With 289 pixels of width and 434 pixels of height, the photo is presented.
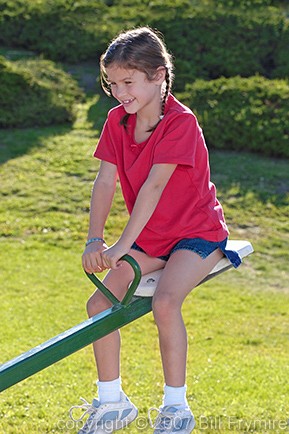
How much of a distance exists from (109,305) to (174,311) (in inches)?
11.7

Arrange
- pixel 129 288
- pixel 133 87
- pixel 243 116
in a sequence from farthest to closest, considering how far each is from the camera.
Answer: pixel 243 116 < pixel 133 87 < pixel 129 288

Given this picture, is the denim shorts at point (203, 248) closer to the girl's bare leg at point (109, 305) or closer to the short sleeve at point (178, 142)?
the girl's bare leg at point (109, 305)

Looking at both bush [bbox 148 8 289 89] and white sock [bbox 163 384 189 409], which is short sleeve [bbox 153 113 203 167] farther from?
bush [bbox 148 8 289 89]

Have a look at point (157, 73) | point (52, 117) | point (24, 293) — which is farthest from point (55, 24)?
point (157, 73)

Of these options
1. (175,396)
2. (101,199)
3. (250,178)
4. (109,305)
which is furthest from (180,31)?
(175,396)

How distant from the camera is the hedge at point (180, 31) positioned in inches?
448

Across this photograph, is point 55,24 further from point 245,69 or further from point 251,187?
point 251,187

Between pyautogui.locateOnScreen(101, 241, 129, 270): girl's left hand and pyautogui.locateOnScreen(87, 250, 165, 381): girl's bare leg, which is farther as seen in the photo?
pyautogui.locateOnScreen(87, 250, 165, 381): girl's bare leg

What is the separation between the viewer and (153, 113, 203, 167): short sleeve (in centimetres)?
332

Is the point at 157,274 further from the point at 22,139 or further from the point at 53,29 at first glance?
the point at 53,29

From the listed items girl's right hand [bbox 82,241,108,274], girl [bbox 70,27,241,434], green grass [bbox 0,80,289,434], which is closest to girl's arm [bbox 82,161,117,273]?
girl [bbox 70,27,241,434]

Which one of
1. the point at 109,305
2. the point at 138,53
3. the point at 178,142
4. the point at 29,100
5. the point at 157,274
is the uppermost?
the point at 138,53

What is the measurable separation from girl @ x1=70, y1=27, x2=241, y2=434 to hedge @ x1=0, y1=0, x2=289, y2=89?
749cm

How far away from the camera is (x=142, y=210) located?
3.29m
